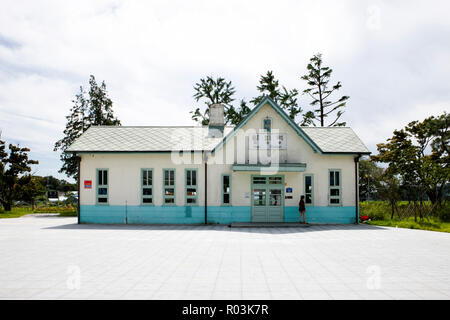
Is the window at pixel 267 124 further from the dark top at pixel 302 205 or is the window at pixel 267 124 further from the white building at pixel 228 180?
the dark top at pixel 302 205

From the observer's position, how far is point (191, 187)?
1820 centimetres

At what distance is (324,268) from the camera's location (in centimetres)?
A: 817

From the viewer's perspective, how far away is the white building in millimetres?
18047

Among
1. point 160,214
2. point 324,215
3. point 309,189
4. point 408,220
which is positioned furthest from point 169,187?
point 408,220

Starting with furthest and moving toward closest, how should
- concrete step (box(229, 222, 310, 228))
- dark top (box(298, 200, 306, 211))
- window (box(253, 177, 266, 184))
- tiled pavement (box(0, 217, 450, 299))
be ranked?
1. window (box(253, 177, 266, 184))
2. dark top (box(298, 200, 306, 211))
3. concrete step (box(229, 222, 310, 228))
4. tiled pavement (box(0, 217, 450, 299))

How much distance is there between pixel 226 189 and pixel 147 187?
444 cm

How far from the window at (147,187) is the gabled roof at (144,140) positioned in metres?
1.42

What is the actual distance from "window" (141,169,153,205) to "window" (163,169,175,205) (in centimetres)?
75

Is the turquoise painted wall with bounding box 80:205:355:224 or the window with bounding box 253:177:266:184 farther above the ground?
the window with bounding box 253:177:266:184

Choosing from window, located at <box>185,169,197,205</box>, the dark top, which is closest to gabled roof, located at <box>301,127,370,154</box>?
the dark top

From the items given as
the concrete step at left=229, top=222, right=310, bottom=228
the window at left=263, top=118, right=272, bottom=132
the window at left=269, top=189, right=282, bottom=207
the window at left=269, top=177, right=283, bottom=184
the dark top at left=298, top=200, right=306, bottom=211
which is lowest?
the concrete step at left=229, top=222, right=310, bottom=228

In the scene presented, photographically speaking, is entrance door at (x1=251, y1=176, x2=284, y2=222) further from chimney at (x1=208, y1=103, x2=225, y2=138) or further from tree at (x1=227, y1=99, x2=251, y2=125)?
tree at (x1=227, y1=99, x2=251, y2=125)

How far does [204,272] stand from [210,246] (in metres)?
3.61

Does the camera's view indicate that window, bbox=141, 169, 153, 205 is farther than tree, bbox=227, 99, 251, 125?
No
